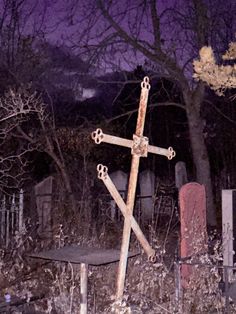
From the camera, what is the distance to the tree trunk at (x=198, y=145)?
15.7 m

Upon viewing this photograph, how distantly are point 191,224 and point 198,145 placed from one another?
8.52 metres

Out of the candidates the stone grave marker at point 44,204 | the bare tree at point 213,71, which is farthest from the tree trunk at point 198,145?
the bare tree at point 213,71

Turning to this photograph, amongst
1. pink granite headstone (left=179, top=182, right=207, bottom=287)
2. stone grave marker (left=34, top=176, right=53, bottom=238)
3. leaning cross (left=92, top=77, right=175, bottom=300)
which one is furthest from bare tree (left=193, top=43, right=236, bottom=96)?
stone grave marker (left=34, top=176, right=53, bottom=238)

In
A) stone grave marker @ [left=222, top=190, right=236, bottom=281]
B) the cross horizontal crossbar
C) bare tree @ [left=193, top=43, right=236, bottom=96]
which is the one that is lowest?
stone grave marker @ [left=222, top=190, right=236, bottom=281]

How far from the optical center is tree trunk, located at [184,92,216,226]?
1568cm

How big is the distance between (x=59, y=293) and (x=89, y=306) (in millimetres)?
502

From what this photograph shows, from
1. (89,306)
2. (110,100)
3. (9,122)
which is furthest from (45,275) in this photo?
(110,100)

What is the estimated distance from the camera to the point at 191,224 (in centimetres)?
744

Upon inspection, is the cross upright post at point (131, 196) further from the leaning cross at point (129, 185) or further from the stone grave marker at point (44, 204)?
the stone grave marker at point (44, 204)

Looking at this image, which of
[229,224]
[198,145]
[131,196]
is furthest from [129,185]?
[198,145]

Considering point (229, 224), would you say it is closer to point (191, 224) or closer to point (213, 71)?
point (191, 224)

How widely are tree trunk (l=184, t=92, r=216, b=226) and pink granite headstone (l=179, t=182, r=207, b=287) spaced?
8028 millimetres

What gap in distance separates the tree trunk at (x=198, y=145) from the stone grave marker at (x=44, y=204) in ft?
17.9

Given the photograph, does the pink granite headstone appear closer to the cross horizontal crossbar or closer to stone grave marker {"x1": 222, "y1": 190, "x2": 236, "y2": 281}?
stone grave marker {"x1": 222, "y1": 190, "x2": 236, "y2": 281}
